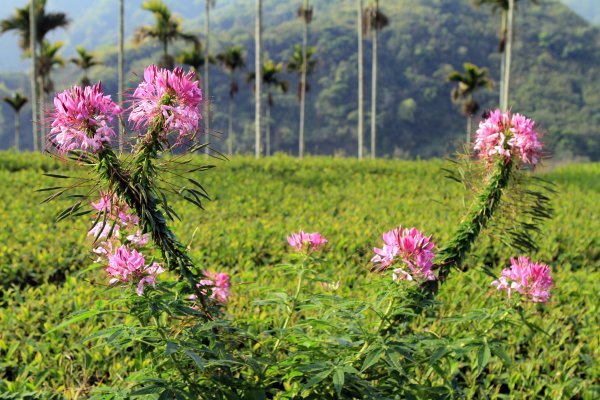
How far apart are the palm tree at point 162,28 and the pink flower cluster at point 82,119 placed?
91.3ft

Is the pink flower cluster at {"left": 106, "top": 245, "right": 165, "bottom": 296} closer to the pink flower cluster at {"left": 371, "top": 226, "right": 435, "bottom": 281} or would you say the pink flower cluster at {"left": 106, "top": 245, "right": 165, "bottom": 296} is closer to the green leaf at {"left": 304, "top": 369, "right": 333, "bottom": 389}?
the green leaf at {"left": 304, "top": 369, "right": 333, "bottom": 389}

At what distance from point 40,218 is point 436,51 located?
3094 inches

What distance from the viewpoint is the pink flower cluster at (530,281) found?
7.96 feet

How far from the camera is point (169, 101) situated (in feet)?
5.86

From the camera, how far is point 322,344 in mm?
2562

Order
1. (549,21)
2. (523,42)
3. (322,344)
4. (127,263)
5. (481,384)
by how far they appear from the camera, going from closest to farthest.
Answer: (127,263) → (322,344) → (481,384) → (523,42) → (549,21)

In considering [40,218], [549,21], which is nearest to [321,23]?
[549,21]

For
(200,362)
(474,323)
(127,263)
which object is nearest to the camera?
(200,362)

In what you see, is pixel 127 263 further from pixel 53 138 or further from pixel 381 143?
pixel 381 143

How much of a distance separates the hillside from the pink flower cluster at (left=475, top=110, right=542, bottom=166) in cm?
6016

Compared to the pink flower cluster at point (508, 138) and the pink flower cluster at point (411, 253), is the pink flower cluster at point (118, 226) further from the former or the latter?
the pink flower cluster at point (508, 138)

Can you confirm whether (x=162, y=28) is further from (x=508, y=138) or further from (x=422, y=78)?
(x=422, y=78)

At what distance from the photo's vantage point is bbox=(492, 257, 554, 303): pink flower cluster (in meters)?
2.43

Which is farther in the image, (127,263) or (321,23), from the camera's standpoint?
(321,23)
